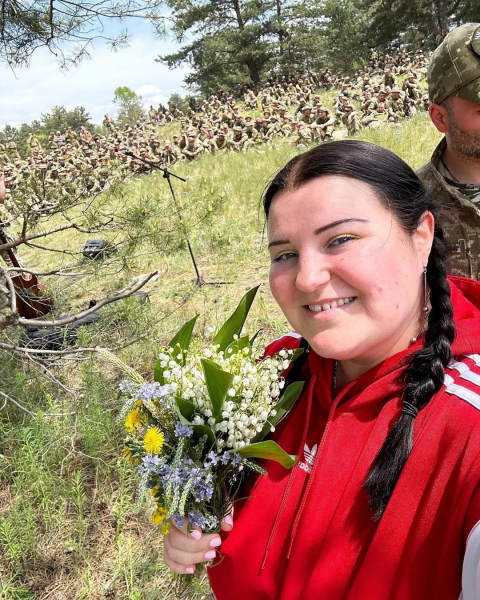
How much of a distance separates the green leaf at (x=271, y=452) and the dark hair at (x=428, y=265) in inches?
7.1

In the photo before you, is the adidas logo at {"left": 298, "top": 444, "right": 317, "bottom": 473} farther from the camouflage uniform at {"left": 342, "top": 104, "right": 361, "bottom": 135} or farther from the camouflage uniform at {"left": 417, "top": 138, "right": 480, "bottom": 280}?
the camouflage uniform at {"left": 342, "top": 104, "right": 361, "bottom": 135}

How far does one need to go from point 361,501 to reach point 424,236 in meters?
0.63

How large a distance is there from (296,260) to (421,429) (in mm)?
443

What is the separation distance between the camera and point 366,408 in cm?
99

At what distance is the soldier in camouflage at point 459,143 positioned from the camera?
1.91 m

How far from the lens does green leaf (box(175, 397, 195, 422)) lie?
1.05 m

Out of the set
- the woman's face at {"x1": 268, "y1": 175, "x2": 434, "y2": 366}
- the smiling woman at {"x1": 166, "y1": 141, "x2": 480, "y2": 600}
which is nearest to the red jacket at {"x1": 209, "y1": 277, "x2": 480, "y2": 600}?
the smiling woman at {"x1": 166, "y1": 141, "x2": 480, "y2": 600}

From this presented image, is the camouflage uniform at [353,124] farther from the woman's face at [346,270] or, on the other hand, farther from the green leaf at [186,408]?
the green leaf at [186,408]

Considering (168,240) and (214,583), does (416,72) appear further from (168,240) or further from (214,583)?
(214,583)

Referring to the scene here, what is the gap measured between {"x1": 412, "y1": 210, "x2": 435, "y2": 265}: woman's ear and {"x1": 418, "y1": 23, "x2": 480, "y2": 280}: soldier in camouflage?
88 cm

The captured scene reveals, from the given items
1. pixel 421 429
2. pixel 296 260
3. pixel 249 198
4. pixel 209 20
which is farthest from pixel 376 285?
pixel 209 20

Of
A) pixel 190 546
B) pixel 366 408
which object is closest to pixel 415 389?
pixel 366 408

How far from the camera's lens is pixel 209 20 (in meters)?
26.0

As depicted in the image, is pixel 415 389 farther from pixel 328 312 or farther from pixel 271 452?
pixel 271 452
